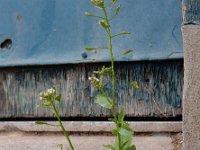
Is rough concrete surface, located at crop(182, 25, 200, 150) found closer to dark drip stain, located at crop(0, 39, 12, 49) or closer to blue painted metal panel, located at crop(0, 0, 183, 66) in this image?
blue painted metal panel, located at crop(0, 0, 183, 66)

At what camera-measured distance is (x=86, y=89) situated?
182 cm

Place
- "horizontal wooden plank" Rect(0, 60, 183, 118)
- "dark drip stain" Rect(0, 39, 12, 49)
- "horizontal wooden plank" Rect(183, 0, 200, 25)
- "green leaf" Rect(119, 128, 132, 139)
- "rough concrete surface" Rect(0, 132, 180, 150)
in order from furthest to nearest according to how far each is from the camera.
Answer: "dark drip stain" Rect(0, 39, 12, 49) < "horizontal wooden plank" Rect(0, 60, 183, 118) < "rough concrete surface" Rect(0, 132, 180, 150) < "horizontal wooden plank" Rect(183, 0, 200, 25) < "green leaf" Rect(119, 128, 132, 139)

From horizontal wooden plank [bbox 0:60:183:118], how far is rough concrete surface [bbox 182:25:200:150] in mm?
354

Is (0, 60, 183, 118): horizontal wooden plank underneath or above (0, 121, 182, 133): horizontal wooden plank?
Result: above

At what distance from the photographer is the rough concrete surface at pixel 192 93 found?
1341mm

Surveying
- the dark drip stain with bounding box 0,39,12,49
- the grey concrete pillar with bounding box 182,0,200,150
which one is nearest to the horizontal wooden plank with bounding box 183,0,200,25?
the grey concrete pillar with bounding box 182,0,200,150

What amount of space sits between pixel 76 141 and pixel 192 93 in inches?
19.7

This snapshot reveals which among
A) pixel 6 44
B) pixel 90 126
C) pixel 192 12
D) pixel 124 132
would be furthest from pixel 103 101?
pixel 6 44

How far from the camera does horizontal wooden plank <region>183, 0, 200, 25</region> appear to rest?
4.51 feet

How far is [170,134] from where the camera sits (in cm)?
167

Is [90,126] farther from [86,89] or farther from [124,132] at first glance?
A: [124,132]

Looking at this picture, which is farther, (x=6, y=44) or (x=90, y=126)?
(x=6, y=44)

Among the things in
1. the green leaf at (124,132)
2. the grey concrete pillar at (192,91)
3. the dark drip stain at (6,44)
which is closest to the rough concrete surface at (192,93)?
the grey concrete pillar at (192,91)

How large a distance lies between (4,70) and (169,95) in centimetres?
63
